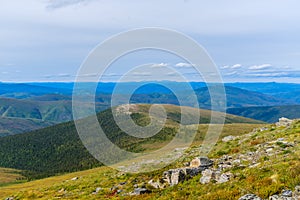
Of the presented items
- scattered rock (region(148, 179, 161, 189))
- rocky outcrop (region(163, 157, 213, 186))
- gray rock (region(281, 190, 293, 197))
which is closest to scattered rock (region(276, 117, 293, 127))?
rocky outcrop (region(163, 157, 213, 186))

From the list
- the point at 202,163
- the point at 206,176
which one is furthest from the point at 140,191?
the point at 202,163

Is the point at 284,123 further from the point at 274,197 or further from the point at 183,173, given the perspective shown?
the point at 274,197

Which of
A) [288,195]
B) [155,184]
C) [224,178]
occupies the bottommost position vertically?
[155,184]

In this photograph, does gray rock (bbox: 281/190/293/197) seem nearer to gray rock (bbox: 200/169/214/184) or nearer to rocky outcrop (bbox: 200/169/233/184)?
rocky outcrop (bbox: 200/169/233/184)

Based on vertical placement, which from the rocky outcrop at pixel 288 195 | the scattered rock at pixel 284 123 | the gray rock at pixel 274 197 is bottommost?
the scattered rock at pixel 284 123

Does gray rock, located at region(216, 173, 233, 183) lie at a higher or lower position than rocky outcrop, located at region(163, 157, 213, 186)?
higher

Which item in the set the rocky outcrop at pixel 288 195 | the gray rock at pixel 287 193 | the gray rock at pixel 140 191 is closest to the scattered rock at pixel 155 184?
the gray rock at pixel 140 191

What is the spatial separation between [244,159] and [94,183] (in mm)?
20957

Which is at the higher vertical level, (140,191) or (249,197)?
(249,197)

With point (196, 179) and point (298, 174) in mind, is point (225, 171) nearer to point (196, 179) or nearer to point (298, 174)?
point (196, 179)

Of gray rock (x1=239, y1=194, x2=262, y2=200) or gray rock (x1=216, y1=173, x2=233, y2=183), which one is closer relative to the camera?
gray rock (x1=239, y1=194, x2=262, y2=200)

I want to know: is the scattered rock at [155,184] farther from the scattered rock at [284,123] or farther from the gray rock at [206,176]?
the scattered rock at [284,123]

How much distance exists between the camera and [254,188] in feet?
64.7

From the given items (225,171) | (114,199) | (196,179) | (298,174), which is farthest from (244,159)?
(114,199)
